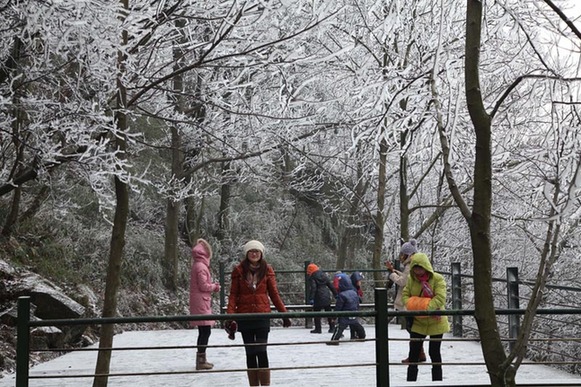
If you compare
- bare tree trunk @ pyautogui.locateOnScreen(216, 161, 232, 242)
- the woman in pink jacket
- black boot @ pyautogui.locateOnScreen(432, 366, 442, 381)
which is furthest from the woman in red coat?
bare tree trunk @ pyautogui.locateOnScreen(216, 161, 232, 242)

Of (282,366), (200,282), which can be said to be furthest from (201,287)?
(282,366)

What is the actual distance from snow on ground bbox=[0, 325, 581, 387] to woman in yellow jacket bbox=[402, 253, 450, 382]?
30 cm

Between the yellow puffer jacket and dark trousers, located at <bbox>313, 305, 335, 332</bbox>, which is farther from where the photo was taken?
dark trousers, located at <bbox>313, 305, 335, 332</bbox>

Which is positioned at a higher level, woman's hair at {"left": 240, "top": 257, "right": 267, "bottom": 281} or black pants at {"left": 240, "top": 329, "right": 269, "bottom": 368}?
woman's hair at {"left": 240, "top": 257, "right": 267, "bottom": 281}

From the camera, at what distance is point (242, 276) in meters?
8.85

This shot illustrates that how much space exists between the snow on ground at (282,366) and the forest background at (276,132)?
1201 mm

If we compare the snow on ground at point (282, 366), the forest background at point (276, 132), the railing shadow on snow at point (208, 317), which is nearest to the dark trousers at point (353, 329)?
the snow on ground at point (282, 366)

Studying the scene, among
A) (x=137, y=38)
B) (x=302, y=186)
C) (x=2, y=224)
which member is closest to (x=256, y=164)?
(x=302, y=186)

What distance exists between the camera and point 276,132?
1233cm

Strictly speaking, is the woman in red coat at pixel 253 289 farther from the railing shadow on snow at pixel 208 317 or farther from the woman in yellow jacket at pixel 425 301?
the railing shadow on snow at pixel 208 317

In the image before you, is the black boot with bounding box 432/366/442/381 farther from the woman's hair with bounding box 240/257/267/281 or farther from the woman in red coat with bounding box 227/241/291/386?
the woman's hair with bounding box 240/257/267/281

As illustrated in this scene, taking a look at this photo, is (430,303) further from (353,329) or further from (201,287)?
(353,329)

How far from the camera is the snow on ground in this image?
9.48 metres

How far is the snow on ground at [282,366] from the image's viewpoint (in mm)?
9477
